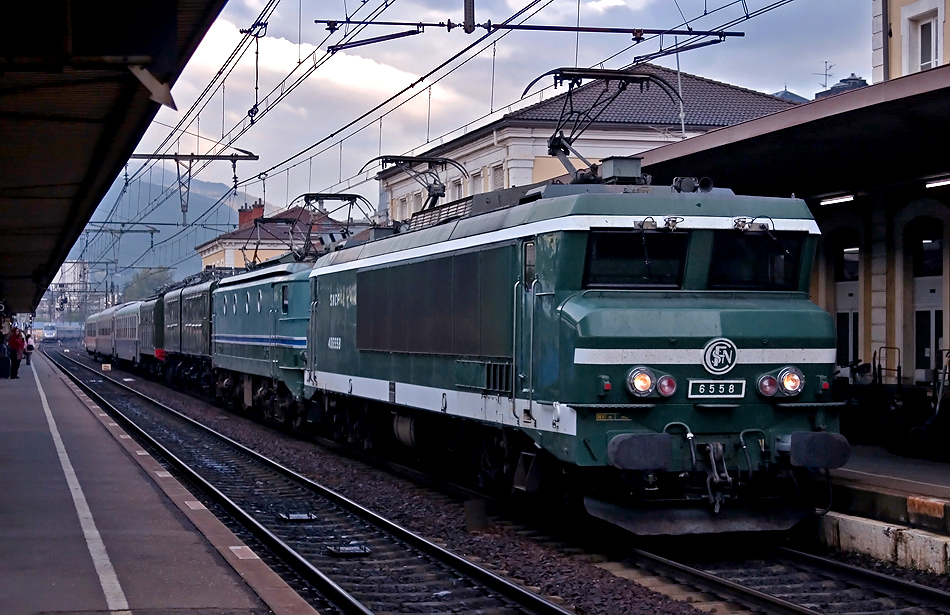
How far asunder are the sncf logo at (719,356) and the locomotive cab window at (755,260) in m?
0.68

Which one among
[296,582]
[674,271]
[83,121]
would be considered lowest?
[296,582]

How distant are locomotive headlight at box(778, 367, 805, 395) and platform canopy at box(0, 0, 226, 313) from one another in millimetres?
5366

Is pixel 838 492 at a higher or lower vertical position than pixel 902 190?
lower

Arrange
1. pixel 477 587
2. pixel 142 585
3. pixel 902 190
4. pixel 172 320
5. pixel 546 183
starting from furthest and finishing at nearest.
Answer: pixel 172 320, pixel 902 190, pixel 546 183, pixel 477 587, pixel 142 585

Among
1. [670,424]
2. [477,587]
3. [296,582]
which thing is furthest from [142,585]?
[670,424]

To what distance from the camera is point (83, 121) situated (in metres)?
12.2

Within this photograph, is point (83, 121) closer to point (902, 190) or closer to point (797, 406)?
point (797, 406)

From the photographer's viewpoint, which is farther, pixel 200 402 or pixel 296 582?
pixel 200 402

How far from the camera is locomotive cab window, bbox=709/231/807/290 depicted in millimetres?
A: 10039

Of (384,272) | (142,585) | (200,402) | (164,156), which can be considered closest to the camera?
(142,585)

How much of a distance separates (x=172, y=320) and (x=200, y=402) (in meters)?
6.31

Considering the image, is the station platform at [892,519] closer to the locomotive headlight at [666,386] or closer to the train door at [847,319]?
the locomotive headlight at [666,386]

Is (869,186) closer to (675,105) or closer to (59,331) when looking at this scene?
(675,105)

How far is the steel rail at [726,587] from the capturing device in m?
7.74
